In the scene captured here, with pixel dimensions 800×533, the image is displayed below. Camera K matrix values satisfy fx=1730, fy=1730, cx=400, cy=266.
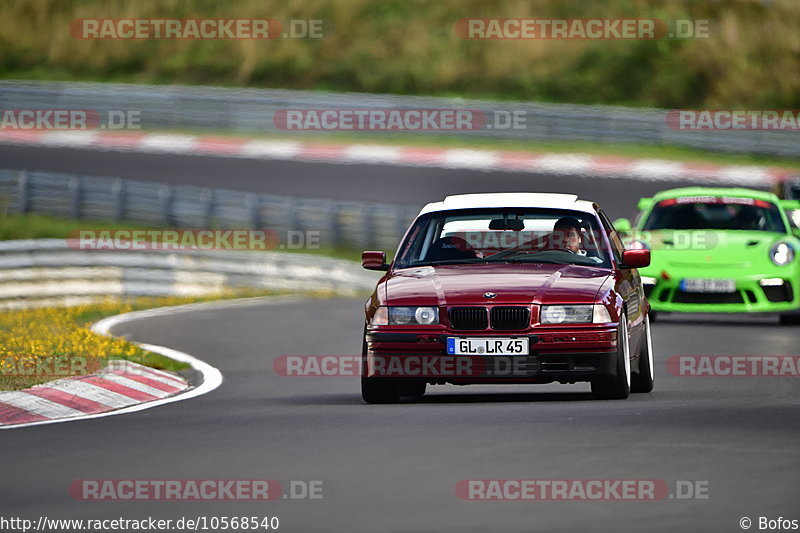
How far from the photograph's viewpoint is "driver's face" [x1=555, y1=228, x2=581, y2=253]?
37.3ft

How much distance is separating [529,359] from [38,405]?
314cm

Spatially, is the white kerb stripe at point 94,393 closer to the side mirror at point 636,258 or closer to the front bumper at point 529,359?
the front bumper at point 529,359

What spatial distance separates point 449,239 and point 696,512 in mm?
5041

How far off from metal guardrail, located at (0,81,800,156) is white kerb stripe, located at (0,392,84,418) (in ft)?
77.8

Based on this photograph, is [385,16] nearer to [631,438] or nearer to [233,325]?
[233,325]

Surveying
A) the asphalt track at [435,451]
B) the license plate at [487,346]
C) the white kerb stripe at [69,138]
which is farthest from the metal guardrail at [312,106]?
the license plate at [487,346]

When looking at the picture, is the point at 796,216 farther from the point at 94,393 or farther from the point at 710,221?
the point at 94,393

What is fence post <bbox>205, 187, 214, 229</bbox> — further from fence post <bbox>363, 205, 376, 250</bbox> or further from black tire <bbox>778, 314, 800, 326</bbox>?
black tire <bbox>778, 314, 800, 326</bbox>

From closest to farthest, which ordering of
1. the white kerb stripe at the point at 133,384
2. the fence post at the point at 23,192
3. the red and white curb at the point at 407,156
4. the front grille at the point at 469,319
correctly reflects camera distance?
the front grille at the point at 469,319
the white kerb stripe at the point at 133,384
the fence post at the point at 23,192
the red and white curb at the point at 407,156

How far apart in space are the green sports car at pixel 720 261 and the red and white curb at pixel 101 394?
4.97 metres

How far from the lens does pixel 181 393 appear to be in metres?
12.1

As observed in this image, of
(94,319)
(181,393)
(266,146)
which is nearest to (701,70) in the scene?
(266,146)

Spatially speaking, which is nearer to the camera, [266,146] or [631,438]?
[631,438]

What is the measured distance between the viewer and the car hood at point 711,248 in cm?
1650
